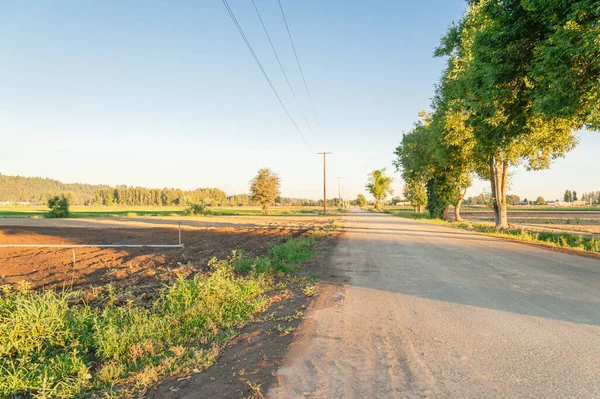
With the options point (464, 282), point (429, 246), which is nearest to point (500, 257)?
point (429, 246)

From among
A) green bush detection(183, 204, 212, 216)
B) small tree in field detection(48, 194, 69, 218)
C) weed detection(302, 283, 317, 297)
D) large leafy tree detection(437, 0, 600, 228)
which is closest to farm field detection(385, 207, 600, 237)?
large leafy tree detection(437, 0, 600, 228)

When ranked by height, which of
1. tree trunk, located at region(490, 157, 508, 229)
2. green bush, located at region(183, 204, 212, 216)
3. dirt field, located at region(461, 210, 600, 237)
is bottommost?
dirt field, located at region(461, 210, 600, 237)

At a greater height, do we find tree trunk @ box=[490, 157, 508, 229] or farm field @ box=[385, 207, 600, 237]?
tree trunk @ box=[490, 157, 508, 229]

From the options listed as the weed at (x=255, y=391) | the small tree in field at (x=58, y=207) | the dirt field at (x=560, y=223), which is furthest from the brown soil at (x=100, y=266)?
the small tree in field at (x=58, y=207)

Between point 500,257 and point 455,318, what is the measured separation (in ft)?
24.5

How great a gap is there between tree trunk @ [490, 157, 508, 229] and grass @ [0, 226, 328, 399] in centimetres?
2254

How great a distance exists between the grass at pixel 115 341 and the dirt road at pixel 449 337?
52.6 inches

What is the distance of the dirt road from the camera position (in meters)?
3.13

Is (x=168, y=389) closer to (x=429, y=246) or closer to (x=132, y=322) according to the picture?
(x=132, y=322)

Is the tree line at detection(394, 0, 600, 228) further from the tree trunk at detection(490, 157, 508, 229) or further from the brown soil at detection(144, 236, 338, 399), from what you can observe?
the brown soil at detection(144, 236, 338, 399)

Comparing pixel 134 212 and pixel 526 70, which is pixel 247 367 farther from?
pixel 134 212

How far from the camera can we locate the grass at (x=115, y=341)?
11.7 ft

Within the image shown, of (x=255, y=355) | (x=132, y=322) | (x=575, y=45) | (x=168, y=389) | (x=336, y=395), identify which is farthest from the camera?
(x=575, y=45)

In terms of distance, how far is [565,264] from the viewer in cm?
970
